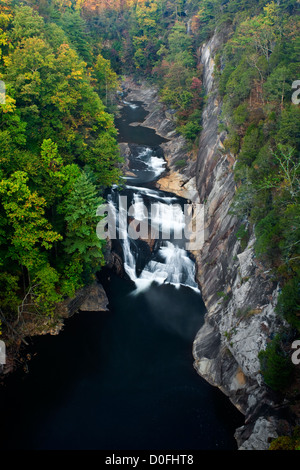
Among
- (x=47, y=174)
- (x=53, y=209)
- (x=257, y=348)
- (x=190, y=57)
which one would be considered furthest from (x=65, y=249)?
(x=190, y=57)

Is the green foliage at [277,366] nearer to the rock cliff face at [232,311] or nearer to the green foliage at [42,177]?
the rock cliff face at [232,311]

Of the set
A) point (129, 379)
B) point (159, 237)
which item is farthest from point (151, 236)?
point (129, 379)

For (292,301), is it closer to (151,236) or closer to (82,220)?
(82,220)

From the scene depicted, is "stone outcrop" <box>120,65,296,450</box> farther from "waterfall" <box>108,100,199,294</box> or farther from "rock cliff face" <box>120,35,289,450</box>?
"waterfall" <box>108,100,199,294</box>

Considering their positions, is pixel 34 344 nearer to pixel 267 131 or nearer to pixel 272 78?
pixel 267 131

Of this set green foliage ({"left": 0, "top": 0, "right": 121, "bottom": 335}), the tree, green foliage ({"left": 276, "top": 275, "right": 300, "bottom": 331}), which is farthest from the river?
green foliage ({"left": 276, "top": 275, "right": 300, "bottom": 331})
